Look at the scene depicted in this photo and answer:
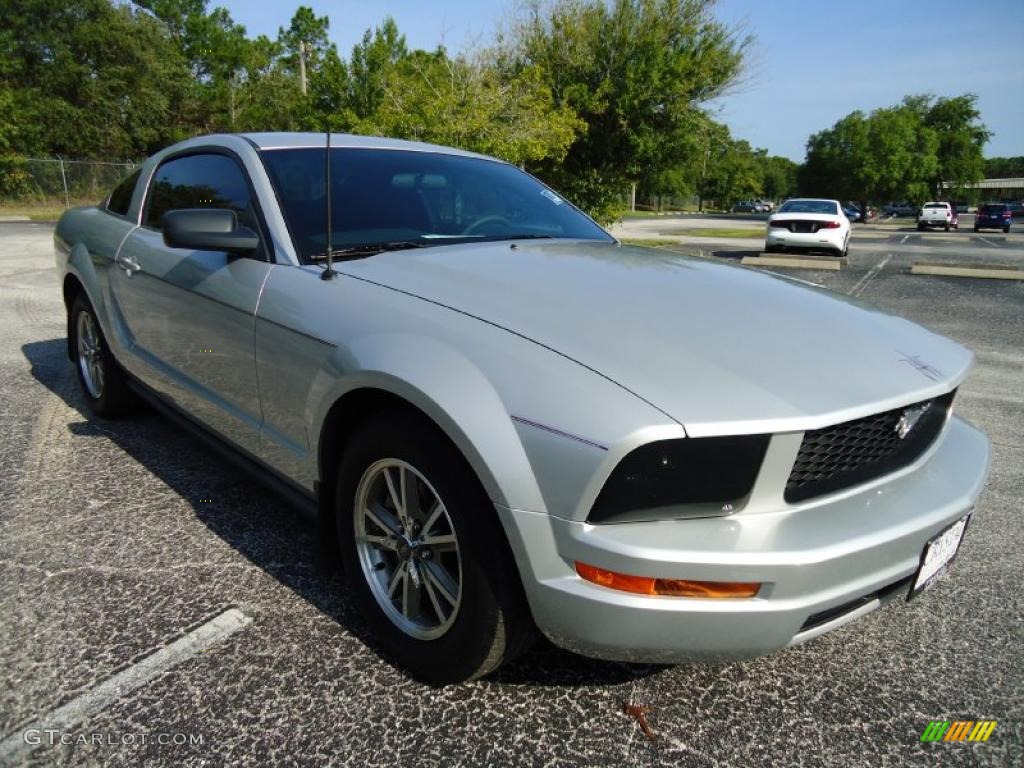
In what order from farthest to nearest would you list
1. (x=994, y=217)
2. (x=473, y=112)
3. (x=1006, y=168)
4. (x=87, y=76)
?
(x=1006, y=168), (x=994, y=217), (x=87, y=76), (x=473, y=112)

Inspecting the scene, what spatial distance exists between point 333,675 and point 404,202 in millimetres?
1710

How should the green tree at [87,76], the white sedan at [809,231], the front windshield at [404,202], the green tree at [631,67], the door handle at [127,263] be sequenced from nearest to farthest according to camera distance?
the front windshield at [404,202], the door handle at [127,263], the white sedan at [809,231], the green tree at [631,67], the green tree at [87,76]

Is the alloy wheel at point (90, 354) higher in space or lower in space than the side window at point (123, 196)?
lower

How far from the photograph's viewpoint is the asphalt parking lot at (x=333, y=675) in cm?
175

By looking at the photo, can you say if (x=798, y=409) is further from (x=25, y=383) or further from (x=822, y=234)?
(x=822, y=234)

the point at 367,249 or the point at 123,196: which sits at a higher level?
the point at 123,196

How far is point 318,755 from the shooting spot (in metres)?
1.70

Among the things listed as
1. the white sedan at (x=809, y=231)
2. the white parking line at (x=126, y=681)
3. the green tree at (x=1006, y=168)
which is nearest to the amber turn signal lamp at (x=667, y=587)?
the white parking line at (x=126, y=681)

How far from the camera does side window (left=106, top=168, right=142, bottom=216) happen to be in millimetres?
3738

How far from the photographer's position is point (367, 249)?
244 centimetres

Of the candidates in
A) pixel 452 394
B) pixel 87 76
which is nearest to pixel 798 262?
pixel 452 394

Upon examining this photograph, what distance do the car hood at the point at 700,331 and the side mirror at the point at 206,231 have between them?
435 millimetres

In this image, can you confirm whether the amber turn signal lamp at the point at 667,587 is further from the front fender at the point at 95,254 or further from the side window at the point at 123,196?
the side window at the point at 123,196

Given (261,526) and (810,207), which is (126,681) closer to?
(261,526)
